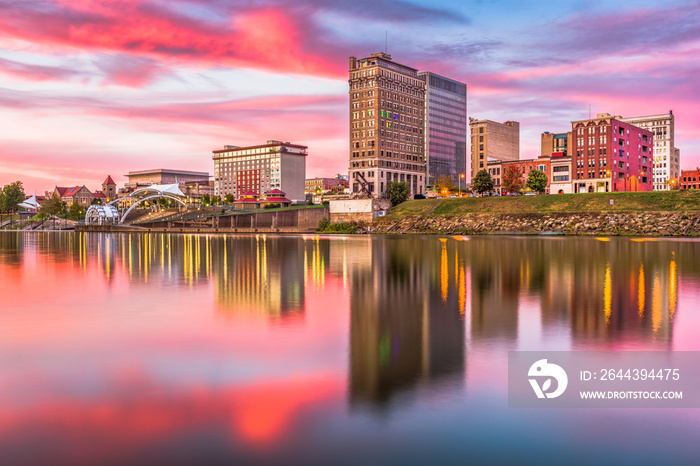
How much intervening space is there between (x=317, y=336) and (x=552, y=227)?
308 feet

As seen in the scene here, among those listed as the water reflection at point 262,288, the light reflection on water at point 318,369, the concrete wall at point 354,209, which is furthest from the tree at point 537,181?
the light reflection on water at point 318,369

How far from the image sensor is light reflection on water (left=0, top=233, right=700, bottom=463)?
299 inches

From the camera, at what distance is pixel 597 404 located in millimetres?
9203

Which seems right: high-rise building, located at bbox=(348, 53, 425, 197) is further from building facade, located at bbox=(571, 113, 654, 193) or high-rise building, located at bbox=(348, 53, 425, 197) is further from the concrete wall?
building facade, located at bbox=(571, 113, 654, 193)

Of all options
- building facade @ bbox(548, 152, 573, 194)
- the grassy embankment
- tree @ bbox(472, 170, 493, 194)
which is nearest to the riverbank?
the grassy embankment

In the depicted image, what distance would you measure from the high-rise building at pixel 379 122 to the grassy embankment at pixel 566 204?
3800 cm

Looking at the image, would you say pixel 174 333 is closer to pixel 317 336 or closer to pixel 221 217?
pixel 317 336

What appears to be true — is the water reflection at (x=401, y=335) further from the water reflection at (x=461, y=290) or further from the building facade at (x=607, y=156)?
the building facade at (x=607, y=156)

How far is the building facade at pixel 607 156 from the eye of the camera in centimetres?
14200

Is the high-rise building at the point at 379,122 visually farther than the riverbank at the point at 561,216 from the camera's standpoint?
Yes

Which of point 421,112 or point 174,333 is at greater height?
point 421,112

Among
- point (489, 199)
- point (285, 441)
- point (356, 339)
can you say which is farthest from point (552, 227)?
point (285, 441)

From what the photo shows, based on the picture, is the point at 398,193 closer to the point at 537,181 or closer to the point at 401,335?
the point at 537,181

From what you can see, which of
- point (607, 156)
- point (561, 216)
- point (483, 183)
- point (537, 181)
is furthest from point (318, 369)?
point (483, 183)
